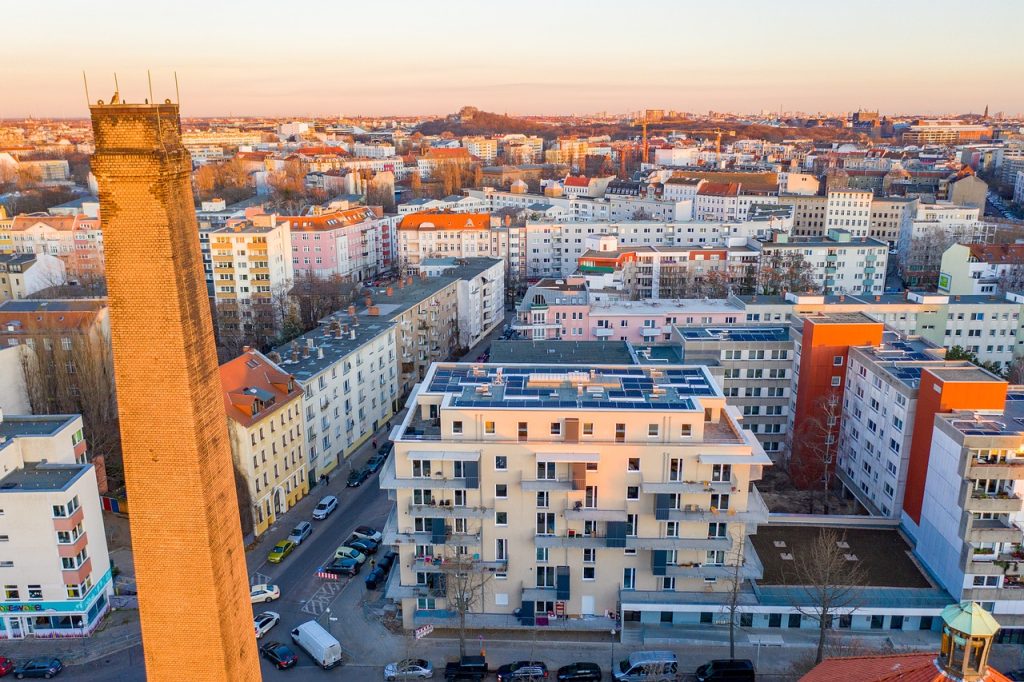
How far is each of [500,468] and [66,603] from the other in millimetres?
19431

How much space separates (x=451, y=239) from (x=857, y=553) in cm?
7036

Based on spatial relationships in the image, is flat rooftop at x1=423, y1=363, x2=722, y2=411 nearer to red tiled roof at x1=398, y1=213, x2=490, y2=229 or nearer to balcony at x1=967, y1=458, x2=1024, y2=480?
balcony at x1=967, y1=458, x2=1024, y2=480

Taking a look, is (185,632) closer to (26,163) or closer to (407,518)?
(407,518)

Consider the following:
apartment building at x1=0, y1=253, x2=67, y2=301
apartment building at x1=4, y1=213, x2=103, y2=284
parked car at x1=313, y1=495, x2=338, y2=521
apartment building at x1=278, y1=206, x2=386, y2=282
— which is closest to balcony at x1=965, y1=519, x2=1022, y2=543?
parked car at x1=313, y1=495, x2=338, y2=521

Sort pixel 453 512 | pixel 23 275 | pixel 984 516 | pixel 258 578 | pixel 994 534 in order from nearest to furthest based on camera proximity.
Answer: pixel 994 534
pixel 984 516
pixel 453 512
pixel 258 578
pixel 23 275

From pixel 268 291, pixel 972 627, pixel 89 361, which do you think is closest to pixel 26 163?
pixel 268 291

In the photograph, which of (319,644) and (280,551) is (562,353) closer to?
(280,551)

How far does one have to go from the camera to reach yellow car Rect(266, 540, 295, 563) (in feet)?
125

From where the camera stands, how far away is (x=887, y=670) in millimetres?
17812

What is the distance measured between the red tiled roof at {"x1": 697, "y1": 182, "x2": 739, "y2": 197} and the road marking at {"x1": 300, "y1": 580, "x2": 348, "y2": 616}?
9535 centimetres

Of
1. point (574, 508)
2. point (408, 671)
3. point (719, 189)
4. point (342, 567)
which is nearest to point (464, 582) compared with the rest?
point (408, 671)

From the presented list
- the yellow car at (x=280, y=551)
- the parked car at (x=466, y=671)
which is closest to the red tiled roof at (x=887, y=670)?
the parked car at (x=466, y=671)

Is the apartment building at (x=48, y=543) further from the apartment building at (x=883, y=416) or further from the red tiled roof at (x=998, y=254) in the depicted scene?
the red tiled roof at (x=998, y=254)

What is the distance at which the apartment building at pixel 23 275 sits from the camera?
7662 centimetres
